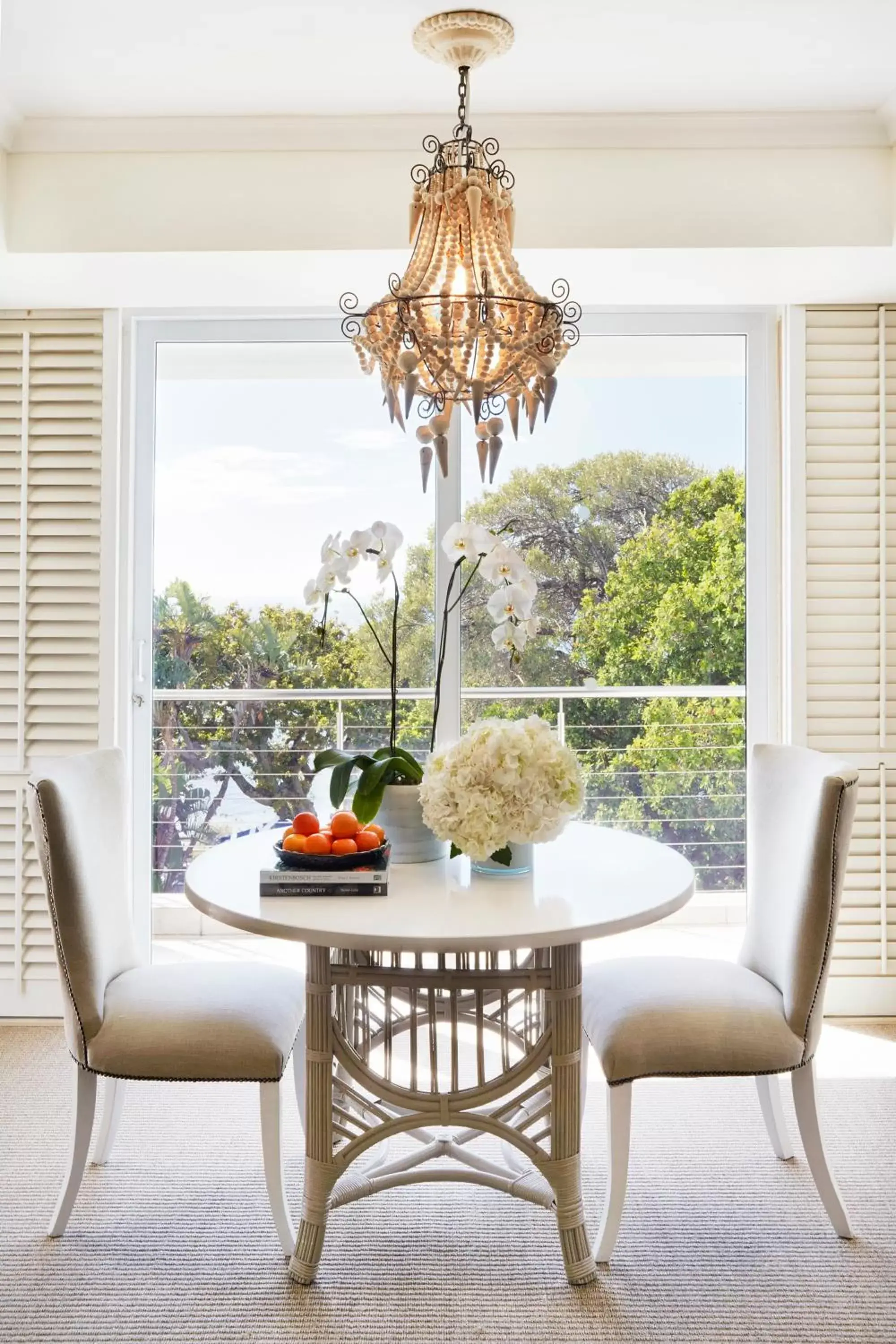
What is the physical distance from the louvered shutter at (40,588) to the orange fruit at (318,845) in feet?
5.03

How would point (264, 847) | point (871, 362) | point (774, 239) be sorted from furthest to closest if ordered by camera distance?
point (871, 362) < point (774, 239) < point (264, 847)

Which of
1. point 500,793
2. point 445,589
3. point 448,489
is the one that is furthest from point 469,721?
point 500,793

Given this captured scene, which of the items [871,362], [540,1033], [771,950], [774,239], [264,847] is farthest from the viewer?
[871,362]

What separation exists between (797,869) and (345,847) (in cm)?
91

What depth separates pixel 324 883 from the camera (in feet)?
6.10

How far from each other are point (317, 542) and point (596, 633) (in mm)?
991

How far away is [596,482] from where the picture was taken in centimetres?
331

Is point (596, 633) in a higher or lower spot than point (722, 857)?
higher

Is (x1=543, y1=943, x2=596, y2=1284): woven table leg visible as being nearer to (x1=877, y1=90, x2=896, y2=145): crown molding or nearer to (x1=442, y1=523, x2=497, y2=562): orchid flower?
(x1=442, y1=523, x2=497, y2=562): orchid flower

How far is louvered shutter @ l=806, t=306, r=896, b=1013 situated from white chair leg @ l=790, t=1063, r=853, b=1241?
125 cm

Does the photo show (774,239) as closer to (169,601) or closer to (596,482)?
(596,482)


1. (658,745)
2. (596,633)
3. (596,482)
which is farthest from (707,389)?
(658,745)

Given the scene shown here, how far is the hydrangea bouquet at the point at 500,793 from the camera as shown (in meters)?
1.85

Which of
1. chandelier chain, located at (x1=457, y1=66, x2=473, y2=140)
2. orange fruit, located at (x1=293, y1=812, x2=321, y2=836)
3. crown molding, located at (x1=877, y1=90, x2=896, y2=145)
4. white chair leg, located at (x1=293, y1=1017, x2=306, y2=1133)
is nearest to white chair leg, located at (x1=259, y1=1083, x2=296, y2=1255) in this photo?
white chair leg, located at (x1=293, y1=1017, x2=306, y2=1133)
